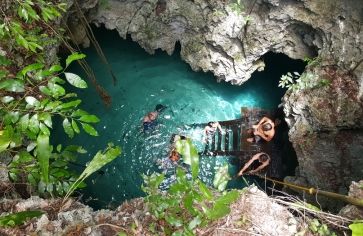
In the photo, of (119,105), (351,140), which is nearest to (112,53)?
(119,105)

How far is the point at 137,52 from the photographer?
9828 mm

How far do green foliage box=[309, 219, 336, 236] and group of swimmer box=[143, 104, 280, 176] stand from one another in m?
4.60

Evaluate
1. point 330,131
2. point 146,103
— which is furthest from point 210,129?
point 330,131

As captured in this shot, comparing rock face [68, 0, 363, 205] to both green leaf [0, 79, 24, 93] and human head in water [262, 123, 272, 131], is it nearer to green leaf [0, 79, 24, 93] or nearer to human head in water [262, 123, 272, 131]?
human head in water [262, 123, 272, 131]

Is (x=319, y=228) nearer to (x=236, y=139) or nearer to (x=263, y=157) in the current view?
(x=263, y=157)

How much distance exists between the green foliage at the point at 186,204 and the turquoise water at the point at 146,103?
17.0ft

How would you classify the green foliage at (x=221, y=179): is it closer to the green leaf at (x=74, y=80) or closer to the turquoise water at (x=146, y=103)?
the green leaf at (x=74, y=80)

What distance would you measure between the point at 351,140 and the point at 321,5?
3039 millimetres

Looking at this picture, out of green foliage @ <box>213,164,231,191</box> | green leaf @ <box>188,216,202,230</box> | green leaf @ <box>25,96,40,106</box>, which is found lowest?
green leaf @ <box>188,216,202,230</box>

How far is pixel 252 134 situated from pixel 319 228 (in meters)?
5.59

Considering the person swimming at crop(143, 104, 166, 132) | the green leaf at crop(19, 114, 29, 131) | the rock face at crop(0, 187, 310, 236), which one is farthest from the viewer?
the person swimming at crop(143, 104, 166, 132)

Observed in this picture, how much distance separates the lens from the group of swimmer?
7.95m

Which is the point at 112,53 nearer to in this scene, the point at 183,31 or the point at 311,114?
the point at 183,31

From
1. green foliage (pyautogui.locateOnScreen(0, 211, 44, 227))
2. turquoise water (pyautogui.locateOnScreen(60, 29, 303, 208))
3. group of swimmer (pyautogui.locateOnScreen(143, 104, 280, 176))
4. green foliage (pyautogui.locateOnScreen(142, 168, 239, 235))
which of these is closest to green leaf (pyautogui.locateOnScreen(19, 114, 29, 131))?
green foliage (pyautogui.locateOnScreen(0, 211, 44, 227))
